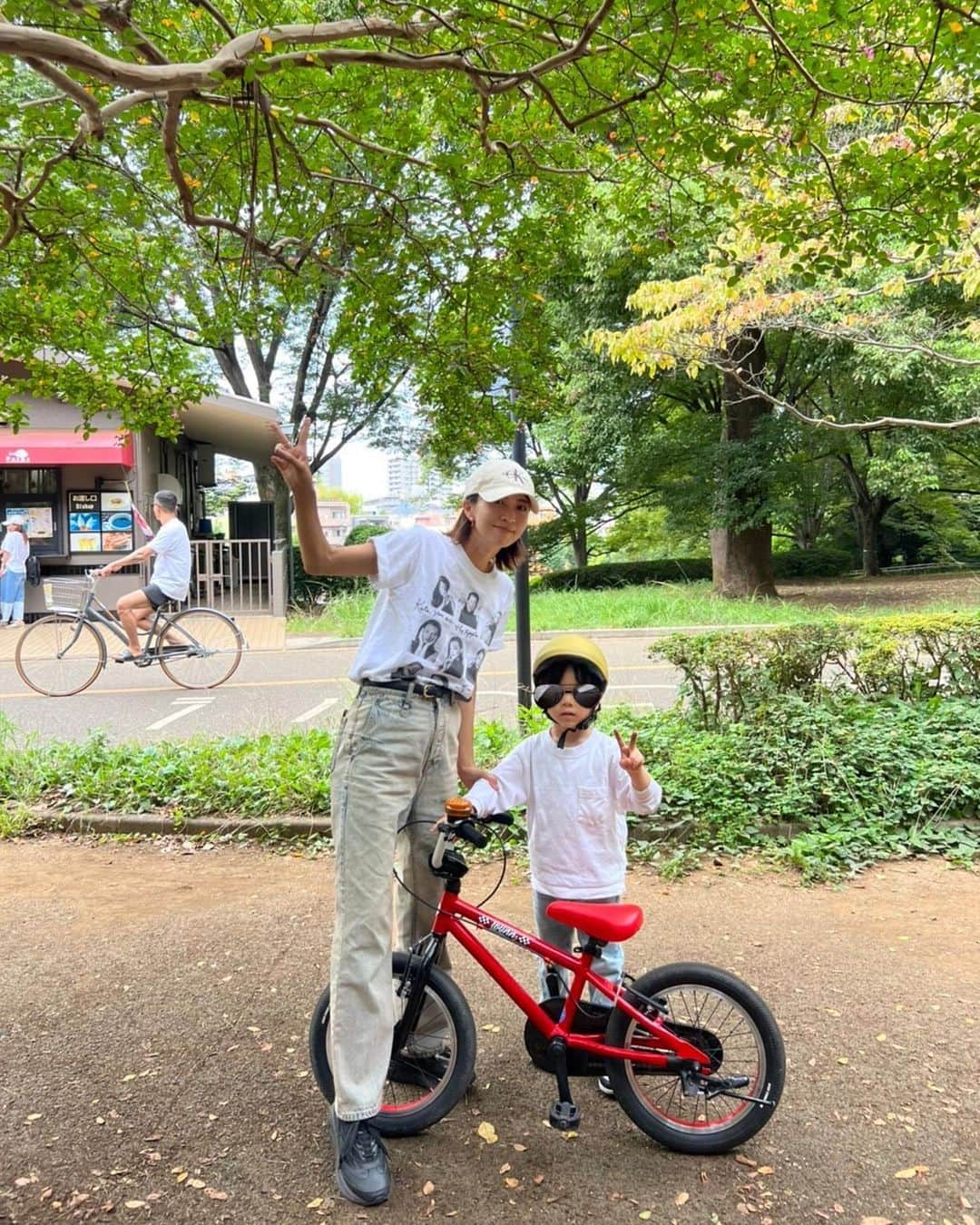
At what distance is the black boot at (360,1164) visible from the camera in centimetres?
222

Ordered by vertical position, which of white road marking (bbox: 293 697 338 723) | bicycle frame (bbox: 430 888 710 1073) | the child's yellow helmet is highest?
the child's yellow helmet

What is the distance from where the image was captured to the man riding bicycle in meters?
9.07

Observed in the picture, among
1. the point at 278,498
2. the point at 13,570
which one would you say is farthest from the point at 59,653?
the point at 278,498

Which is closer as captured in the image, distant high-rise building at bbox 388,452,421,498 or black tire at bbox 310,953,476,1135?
black tire at bbox 310,953,476,1135

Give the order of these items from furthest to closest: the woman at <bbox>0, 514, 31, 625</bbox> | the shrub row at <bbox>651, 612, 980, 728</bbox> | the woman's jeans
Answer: the woman's jeans, the woman at <bbox>0, 514, 31, 625</bbox>, the shrub row at <bbox>651, 612, 980, 728</bbox>

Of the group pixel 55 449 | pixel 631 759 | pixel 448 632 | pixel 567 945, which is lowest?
pixel 567 945

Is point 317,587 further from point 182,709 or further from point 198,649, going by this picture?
point 182,709

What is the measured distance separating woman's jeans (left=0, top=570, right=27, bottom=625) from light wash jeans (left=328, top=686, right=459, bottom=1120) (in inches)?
561

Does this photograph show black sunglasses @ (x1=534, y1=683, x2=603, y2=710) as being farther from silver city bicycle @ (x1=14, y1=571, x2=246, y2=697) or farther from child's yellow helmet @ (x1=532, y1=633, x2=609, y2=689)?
silver city bicycle @ (x1=14, y1=571, x2=246, y2=697)

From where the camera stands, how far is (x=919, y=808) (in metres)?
4.78

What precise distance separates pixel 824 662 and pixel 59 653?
7655 mm

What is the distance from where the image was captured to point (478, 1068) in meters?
2.86

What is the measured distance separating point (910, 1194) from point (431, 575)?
79.9 inches

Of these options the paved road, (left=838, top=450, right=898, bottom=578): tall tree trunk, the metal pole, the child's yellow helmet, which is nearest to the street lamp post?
the metal pole
